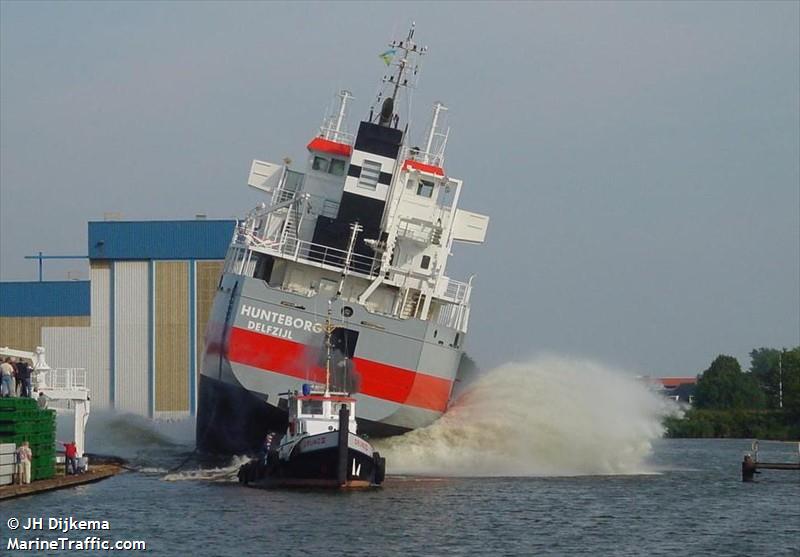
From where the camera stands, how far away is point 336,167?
48438 millimetres

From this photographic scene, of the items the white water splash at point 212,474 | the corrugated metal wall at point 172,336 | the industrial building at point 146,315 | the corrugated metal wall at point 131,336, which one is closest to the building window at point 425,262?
the white water splash at point 212,474

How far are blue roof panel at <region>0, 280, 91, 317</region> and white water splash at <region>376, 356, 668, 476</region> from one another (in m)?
37.0

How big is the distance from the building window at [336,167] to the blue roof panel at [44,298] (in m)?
35.9

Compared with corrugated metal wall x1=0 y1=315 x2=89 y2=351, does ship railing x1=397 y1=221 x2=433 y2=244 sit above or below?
above

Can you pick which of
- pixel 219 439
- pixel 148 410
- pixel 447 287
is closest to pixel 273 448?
pixel 219 439

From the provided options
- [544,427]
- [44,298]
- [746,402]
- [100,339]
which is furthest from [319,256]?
[746,402]

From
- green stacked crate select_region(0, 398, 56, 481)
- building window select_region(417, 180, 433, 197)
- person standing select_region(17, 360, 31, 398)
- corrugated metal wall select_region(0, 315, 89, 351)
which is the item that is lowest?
green stacked crate select_region(0, 398, 56, 481)

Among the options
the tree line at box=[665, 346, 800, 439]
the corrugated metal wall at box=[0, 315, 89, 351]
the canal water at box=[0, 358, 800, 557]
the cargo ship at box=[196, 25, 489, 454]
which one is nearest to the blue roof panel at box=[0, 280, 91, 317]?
the corrugated metal wall at box=[0, 315, 89, 351]

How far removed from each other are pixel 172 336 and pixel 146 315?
210cm

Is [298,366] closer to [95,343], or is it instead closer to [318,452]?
[318,452]

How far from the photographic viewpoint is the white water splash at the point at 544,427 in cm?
4662

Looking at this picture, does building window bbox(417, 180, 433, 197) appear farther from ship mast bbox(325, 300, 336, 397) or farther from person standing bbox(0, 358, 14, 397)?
person standing bbox(0, 358, 14, 397)

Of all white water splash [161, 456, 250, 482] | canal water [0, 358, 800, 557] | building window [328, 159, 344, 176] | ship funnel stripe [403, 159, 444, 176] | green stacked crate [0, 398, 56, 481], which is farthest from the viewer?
building window [328, 159, 344, 176]

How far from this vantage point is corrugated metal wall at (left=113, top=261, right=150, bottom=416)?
7838 centimetres
